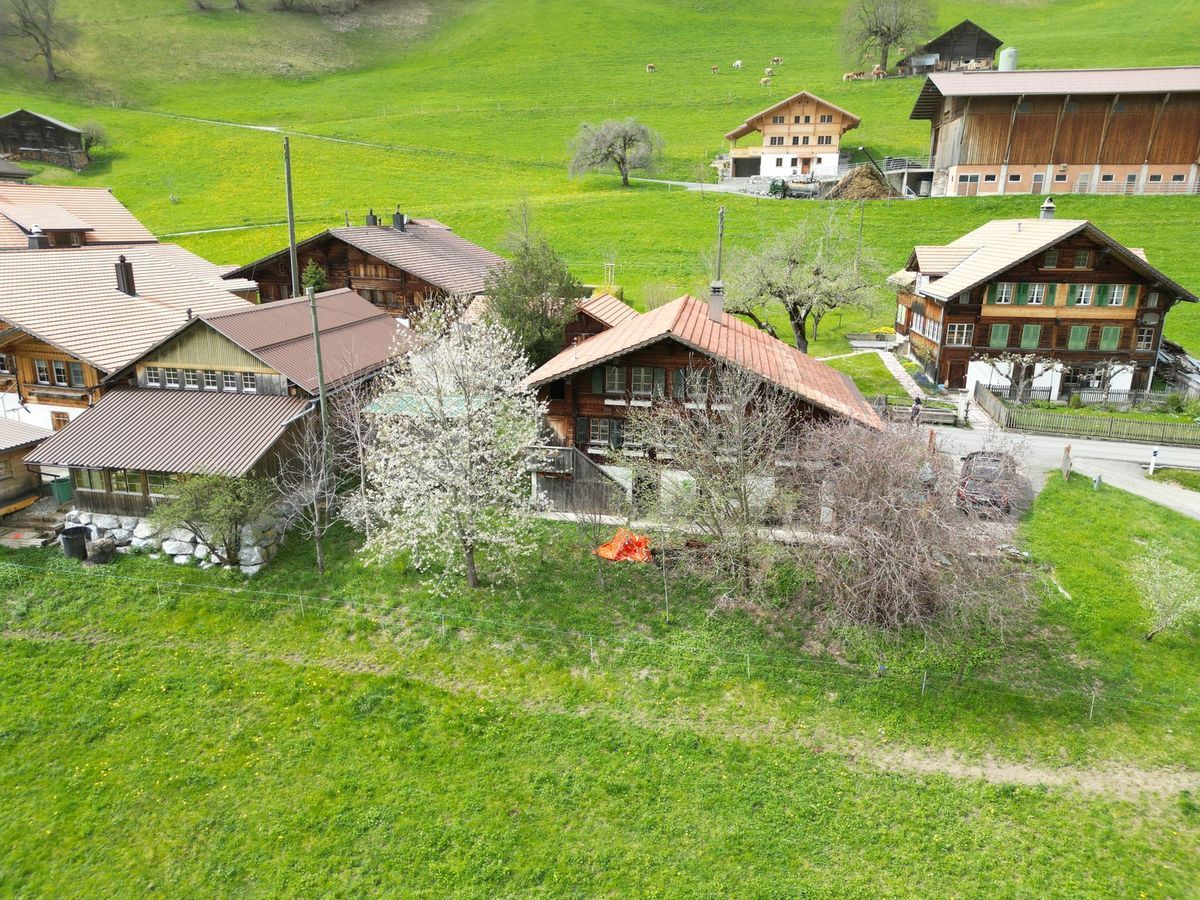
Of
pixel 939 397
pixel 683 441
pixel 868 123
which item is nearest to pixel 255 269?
pixel 683 441

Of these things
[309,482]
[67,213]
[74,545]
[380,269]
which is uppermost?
[67,213]

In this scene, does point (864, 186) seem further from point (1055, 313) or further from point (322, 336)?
point (322, 336)

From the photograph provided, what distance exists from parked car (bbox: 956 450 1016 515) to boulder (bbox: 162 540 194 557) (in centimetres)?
2584

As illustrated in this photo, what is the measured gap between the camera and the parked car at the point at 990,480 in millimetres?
26328

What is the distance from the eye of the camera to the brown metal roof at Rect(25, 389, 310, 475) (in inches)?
1120

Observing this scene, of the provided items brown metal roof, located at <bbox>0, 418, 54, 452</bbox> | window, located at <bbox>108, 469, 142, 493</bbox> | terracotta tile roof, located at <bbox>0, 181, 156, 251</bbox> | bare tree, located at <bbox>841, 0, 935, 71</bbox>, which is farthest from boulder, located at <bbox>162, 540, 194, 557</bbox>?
bare tree, located at <bbox>841, 0, 935, 71</bbox>

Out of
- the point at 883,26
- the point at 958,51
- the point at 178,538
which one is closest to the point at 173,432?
the point at 178,538

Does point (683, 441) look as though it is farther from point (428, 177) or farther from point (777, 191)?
point (428, 177)

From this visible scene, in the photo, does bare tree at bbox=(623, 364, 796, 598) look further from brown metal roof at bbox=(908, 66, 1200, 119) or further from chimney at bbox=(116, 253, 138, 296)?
brown metal roof at bbox=(908, 66, 1200, 119)

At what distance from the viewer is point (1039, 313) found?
42.1 metres

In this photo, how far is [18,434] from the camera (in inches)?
1236

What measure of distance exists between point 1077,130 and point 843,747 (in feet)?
223

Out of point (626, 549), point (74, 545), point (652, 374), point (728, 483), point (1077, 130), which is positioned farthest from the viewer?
point (1077, 130)

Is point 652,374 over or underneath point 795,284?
underneath
